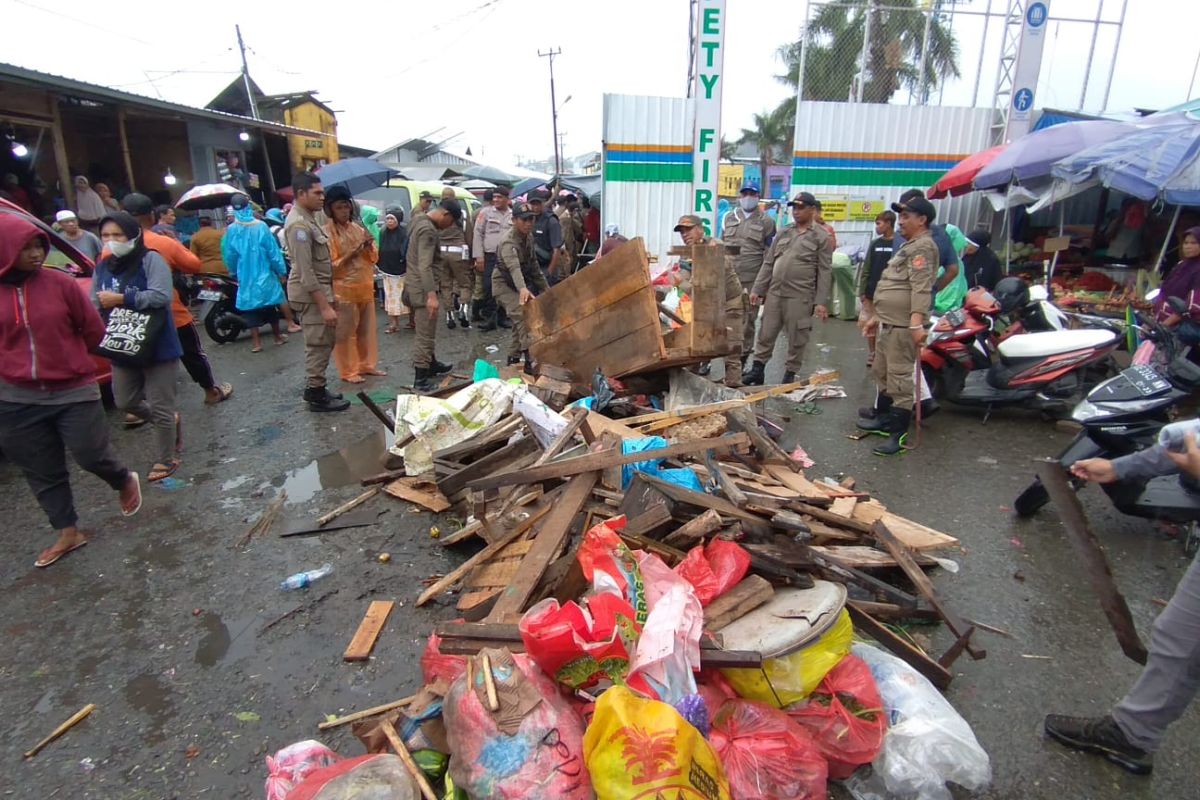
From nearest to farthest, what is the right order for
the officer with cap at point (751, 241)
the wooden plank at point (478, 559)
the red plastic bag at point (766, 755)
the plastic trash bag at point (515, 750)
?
1. the plastic trash bag at point (515, 750)
2. the red plastic bag at point (766, 755)
3. the wooden plank at point (478, 559)
4. the officer with cap at point (751, 241)

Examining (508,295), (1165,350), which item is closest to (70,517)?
(508,295)

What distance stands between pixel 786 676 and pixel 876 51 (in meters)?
12.8

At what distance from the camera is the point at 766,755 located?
2062 millimetres

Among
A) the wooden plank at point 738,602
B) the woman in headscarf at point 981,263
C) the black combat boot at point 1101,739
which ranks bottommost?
the black combat boot at point 1101,739

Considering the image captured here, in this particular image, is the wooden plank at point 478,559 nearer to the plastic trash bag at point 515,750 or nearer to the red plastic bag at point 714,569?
the red plastic bag at point 714,569

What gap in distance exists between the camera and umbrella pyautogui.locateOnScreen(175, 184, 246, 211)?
35.8ft

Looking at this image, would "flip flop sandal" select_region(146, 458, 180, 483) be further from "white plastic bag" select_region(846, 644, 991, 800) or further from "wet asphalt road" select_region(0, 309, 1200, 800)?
"white plastic bag" select_region(846, 644, 991, 800)

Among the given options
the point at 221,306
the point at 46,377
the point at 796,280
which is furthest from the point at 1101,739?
the point at 221,306

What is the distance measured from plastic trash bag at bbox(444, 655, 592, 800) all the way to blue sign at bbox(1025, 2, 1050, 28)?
14.2 meters

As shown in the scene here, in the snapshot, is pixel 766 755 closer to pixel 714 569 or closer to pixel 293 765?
pixel 714 569

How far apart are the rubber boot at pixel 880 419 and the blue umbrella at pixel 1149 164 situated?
5.17 meters

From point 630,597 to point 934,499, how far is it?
3.24m

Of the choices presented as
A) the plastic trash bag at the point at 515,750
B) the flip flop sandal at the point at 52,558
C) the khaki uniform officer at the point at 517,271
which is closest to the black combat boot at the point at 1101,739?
the plastic trash bag at the point at 515,750

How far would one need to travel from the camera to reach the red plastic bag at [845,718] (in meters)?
2.20
